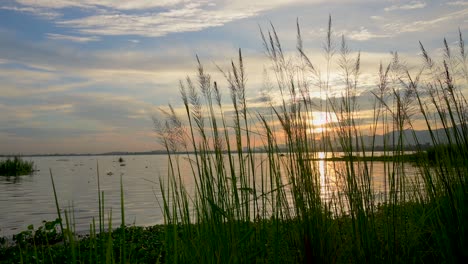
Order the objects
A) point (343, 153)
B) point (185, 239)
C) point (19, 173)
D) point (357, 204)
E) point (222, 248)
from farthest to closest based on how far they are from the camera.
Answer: point (19, 173) < point (343, 153) < point (185, 239) < point (357, 204) < point (222, 248)

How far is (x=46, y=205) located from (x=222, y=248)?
15.6m

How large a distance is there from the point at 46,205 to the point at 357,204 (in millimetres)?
15897

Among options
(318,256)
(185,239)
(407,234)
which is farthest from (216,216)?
(407,234)

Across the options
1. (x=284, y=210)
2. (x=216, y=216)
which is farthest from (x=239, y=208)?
(x=284, y=210)

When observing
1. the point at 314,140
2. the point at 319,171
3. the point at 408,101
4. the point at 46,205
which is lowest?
the point at 46,205

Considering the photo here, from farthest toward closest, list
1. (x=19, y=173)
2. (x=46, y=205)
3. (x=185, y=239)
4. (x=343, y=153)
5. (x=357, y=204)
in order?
(x=19, y=173), (x=46, y=205), (x=343, y=153), (x=185, y=239), (x=357, y=204)

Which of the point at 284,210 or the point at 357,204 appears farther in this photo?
the point at 284,210

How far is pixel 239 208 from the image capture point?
2717mm

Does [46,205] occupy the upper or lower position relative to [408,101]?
lower

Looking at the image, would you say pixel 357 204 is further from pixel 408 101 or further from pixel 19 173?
pixel 19 173

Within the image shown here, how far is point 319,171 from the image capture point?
3.26 m

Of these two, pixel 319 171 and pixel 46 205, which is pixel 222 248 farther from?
pixel 46 205

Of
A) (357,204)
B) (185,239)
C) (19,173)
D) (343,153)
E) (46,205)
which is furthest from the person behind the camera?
(19,173)

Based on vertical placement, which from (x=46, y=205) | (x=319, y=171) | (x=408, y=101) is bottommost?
(x=46, y=205)
